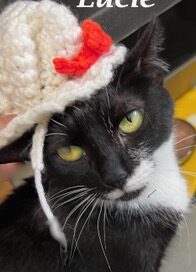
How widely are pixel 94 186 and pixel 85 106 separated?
0.14 metres

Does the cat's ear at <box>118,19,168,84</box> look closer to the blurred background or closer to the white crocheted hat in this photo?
the white crocheted hat

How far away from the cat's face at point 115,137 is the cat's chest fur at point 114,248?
74 mm

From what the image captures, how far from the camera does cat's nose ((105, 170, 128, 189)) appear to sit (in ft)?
2.48

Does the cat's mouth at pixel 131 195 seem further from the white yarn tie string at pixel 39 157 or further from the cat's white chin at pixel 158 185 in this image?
the white yarn tie string at pixel 39 157

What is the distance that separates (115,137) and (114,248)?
0.27 metres

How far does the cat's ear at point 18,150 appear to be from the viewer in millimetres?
765

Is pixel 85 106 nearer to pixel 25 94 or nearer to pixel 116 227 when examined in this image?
pixel 25 94

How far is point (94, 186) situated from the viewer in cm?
80

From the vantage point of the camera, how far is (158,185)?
37.6 inches

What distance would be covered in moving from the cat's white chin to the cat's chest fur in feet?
0.15

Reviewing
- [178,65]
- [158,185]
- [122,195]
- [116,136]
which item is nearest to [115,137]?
[116,136]

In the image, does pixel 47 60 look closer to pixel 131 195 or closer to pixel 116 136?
pixel 116 136

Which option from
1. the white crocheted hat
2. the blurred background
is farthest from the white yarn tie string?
the blurred background

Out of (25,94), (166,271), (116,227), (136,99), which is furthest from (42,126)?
(166,271)
